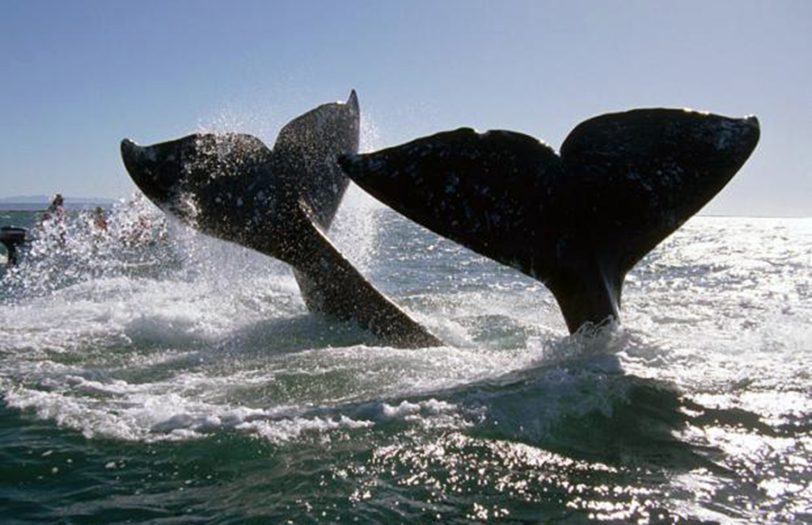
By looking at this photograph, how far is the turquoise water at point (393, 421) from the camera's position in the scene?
13.2 ft

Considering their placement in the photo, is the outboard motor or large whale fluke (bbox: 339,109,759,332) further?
the outboard motor

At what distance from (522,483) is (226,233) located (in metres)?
4.89

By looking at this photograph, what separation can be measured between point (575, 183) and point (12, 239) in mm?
20227

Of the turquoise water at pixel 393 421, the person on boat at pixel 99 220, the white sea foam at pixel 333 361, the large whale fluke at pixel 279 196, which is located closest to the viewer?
the turquoise water at pixel 393 421

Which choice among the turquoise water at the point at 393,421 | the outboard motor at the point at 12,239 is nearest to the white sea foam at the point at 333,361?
the turquoise water at the point at 393,421

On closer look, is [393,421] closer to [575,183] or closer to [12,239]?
[575,183]

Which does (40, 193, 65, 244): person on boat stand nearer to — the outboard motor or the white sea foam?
the outboard motor

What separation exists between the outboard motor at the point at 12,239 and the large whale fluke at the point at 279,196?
53.7 feet

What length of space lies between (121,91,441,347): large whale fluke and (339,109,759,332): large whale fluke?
2.15 meters

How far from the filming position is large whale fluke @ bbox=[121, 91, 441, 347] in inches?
Answer: 309

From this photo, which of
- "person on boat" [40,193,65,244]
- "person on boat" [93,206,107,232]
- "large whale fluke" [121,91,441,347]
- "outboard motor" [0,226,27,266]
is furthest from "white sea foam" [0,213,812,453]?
"person on boat" [93,206,107,232]

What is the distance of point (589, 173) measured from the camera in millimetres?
6180

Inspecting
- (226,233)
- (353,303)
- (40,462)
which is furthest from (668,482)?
(226,233)

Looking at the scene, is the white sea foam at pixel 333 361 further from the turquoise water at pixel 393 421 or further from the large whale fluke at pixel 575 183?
the large whale fluke at pixel 575 183
